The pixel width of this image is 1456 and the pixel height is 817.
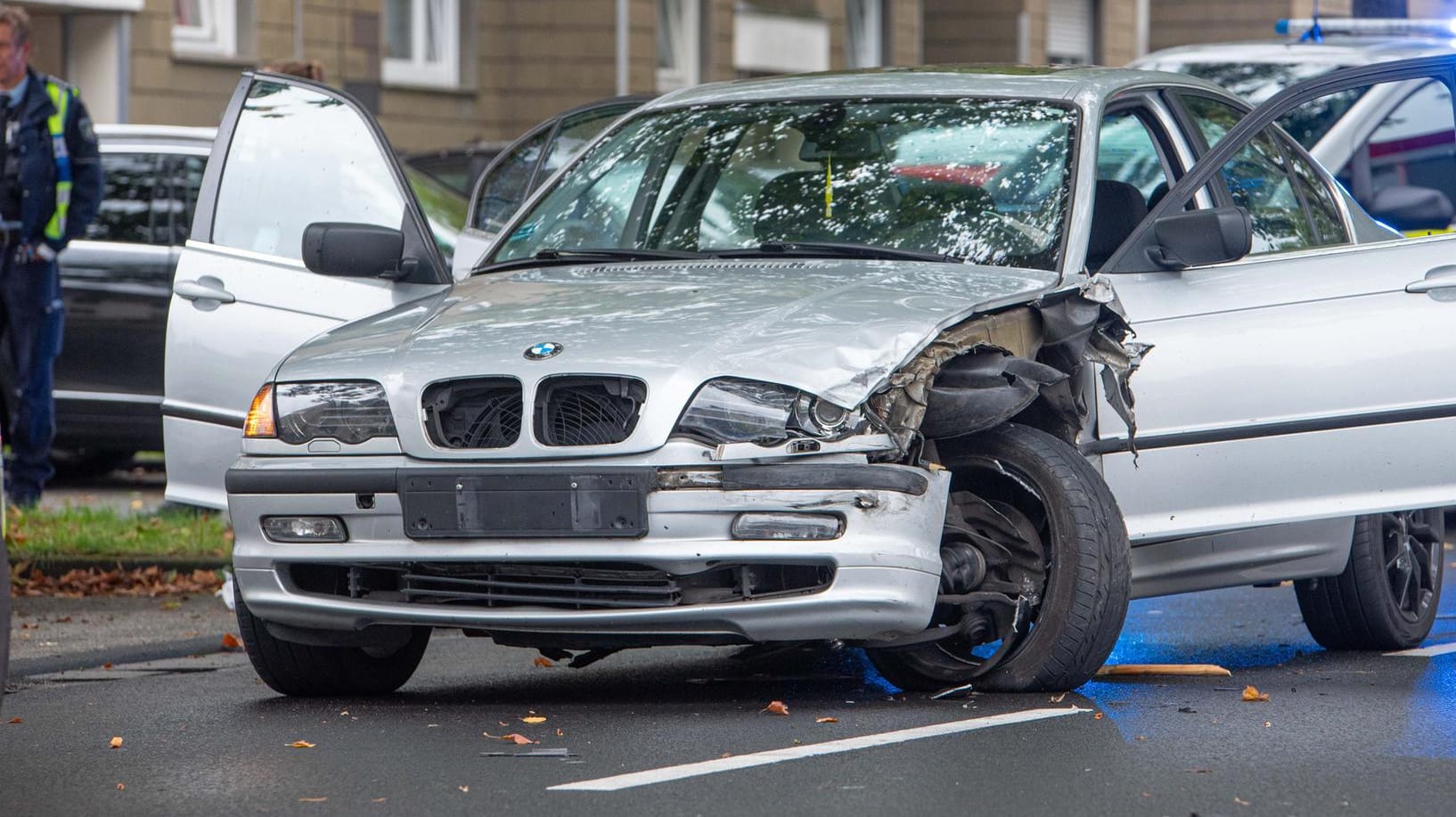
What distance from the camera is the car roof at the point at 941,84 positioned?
23.8 feet

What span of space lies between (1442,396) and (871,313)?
1968 millimetres

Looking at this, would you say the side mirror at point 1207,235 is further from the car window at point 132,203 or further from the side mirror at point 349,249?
the car window at point 132,203

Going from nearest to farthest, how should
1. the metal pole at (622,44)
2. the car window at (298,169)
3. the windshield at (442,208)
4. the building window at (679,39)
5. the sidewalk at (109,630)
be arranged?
the car window at (298,169) → the sidewalk at (109,630) → the windshield at (442,208) → the metal pole at (622,44) → the building window at (679,39)

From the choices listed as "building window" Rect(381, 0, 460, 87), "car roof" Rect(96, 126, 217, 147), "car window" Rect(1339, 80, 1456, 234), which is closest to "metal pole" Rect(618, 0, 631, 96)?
"building window" Rect(381, 0, 460, 87)

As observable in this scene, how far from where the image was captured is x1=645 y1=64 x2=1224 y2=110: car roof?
23.8ft

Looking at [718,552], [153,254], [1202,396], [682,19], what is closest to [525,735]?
[718,552]

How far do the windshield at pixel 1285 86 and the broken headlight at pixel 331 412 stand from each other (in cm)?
678

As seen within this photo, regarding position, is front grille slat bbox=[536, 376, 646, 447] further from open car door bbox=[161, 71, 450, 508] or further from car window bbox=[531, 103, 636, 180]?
car window bbox=[531, 103, 636, 180]

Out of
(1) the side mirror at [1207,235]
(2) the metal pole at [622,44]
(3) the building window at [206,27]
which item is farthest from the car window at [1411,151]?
(2) the metal pole at [622,44]

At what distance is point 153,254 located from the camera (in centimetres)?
1245

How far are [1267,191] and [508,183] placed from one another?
2.87 m

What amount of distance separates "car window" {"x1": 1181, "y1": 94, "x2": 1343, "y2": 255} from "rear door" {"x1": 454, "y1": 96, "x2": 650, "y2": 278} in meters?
2.30

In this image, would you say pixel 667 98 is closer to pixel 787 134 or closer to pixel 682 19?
pixel 787 134

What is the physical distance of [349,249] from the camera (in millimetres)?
7211
